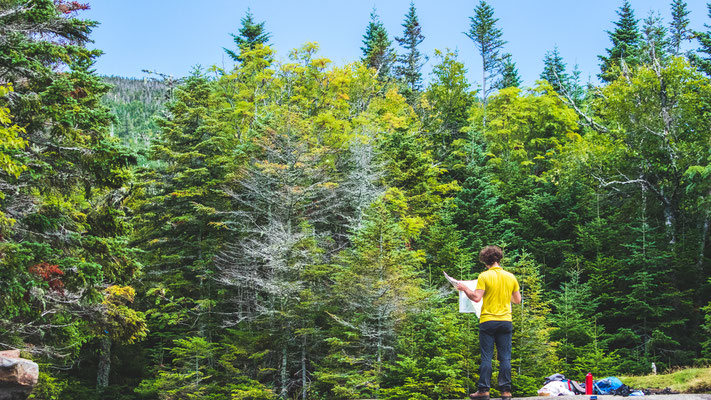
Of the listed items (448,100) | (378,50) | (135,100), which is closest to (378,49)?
(378,50)

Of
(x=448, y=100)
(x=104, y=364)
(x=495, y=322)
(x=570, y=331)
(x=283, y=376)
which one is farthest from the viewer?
(x=448, y=100)

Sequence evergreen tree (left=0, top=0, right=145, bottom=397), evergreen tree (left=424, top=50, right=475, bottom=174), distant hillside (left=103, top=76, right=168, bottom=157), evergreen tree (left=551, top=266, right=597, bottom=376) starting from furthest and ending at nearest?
distant hillside (left=103, top=76, right=168, bottom=157) < evergreen tree (left=424, top=50, right=475, bottom=174) < evergreen tree (left=551, top=266, right=597, bottom=376) < evergreen tree (left=0, top=0, right=145, bottom=397)

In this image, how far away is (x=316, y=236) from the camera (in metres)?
21.4

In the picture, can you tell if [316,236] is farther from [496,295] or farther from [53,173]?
[496,295]

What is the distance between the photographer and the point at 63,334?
1286cm

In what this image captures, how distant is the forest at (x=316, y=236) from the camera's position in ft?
36.4

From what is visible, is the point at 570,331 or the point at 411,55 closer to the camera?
the point at 570,331

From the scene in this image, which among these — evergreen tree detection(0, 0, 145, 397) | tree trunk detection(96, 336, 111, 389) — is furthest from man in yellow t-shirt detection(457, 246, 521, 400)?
tree trunk detection(96, 336, 111, 389)

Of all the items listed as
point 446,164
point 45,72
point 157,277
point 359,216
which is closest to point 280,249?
point 359,216

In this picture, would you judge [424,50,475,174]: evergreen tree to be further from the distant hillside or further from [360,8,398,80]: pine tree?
the distant hillside

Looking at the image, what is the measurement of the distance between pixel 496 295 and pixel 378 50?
40.1 metres

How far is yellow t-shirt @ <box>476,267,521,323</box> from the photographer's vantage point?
559cm

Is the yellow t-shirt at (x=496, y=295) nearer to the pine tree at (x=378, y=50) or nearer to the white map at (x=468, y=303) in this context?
the white map at (x=468, y=303)

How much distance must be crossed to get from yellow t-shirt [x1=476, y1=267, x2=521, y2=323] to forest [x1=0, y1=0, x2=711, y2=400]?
720 centimetres
